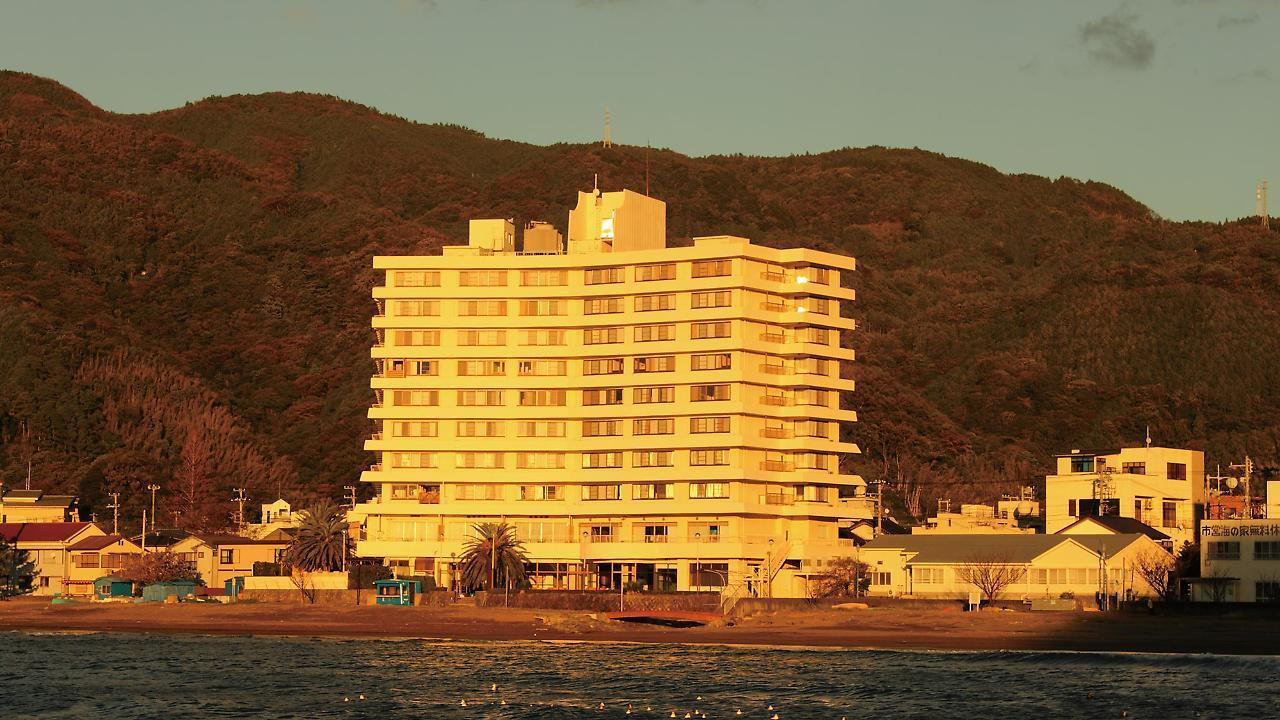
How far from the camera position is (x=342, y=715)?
78.9 metres

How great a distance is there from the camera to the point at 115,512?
177 metres

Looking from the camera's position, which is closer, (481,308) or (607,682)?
(607,682)

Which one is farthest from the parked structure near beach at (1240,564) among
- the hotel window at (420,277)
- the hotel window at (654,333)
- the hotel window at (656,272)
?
the hotel window at (420,277)

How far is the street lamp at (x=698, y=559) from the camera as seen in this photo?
144 metres

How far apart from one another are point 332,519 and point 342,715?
74733 millimetres

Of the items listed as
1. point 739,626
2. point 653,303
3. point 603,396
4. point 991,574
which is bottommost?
point 739,626

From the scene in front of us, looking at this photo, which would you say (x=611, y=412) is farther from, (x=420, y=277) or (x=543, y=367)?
(x=420, y=277)

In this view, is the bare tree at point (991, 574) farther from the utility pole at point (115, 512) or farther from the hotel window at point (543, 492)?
the utility pole at point (115, 512)

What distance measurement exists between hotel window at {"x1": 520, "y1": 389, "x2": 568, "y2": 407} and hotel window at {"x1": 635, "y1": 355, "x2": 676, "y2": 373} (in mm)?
6632

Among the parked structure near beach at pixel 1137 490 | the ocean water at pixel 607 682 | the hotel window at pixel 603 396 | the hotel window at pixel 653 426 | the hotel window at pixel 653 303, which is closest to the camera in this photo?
the ocean water at pixel 607 682

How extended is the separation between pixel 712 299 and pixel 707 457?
12.4 metres

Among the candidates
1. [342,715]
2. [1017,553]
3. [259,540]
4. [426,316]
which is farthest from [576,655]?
[259,540]

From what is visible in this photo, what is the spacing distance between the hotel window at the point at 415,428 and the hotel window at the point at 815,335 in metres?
30.7

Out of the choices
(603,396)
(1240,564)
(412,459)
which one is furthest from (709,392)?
(1240,564)
